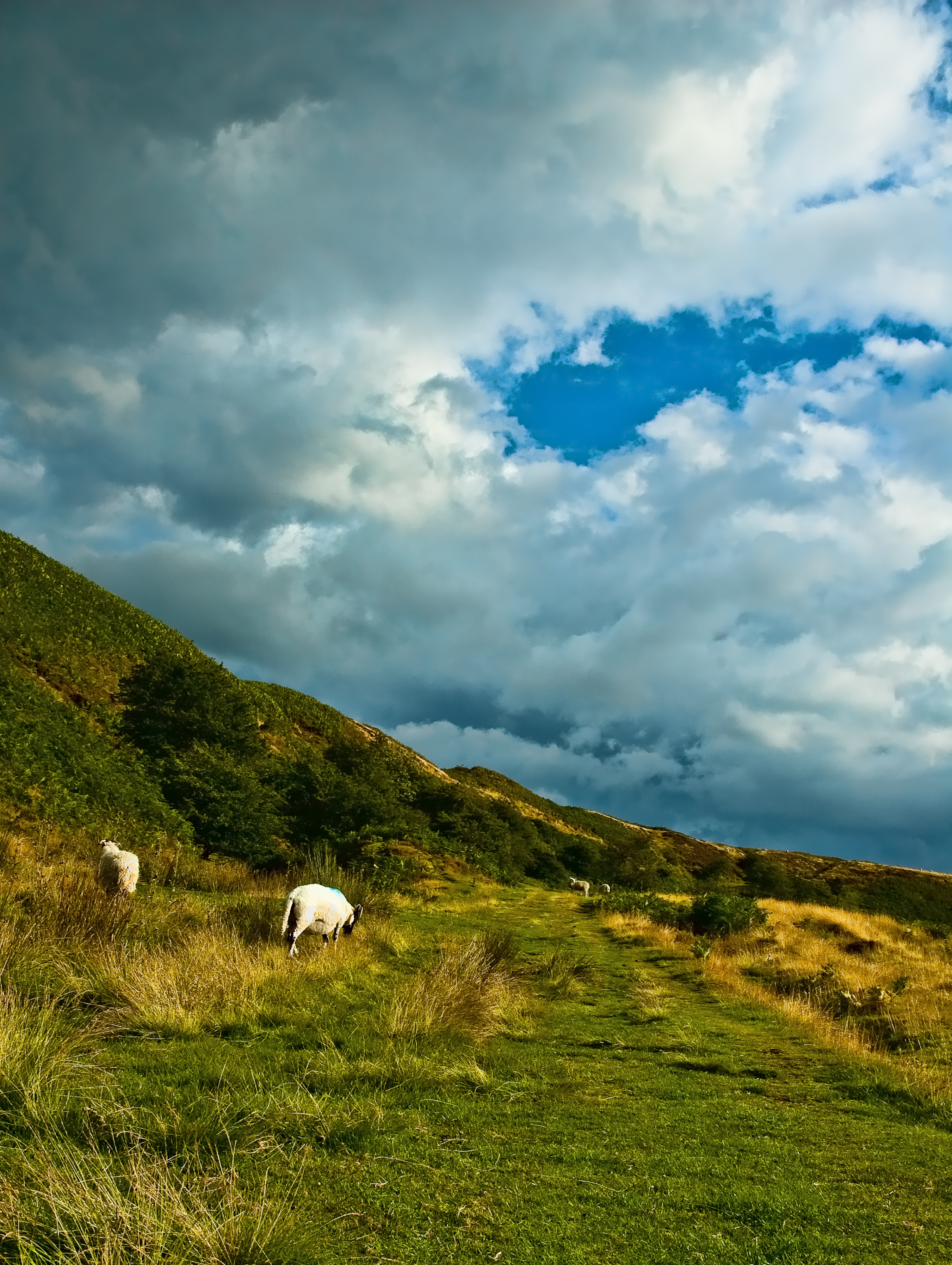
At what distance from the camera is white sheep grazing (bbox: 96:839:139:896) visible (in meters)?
15.8

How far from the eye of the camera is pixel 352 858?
31359 millimetres

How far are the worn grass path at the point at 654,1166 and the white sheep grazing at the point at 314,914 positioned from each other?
503 centimetres

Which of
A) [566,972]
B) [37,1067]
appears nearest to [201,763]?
[566,972]

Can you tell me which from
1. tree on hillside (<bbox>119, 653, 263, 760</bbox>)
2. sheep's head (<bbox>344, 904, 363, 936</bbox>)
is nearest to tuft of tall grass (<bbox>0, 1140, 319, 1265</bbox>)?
sheep's head (<bbox>344, 904, 363, 936</bbox>)

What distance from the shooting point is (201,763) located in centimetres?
A: 3112

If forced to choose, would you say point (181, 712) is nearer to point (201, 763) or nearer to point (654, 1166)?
point (201, 763)

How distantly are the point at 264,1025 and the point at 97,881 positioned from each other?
7.77 meters

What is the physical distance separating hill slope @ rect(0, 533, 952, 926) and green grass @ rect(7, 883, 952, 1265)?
1800 centimetres

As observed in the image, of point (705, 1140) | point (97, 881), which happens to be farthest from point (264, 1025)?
point (97, 881)

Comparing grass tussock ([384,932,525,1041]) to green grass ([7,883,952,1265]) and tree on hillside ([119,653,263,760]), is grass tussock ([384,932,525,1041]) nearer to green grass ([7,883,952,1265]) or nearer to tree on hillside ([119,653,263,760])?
green grass ([7,883,952,1265])

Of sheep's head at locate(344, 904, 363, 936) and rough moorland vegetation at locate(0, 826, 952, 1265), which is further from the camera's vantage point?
sheep's head at locate(344, 904, 363, 936)

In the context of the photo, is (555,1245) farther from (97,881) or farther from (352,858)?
(352,858)

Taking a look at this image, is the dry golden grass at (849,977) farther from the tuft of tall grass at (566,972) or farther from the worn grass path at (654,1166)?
the tuft of tall grass at (566,972)

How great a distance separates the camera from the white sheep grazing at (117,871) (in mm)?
15797
